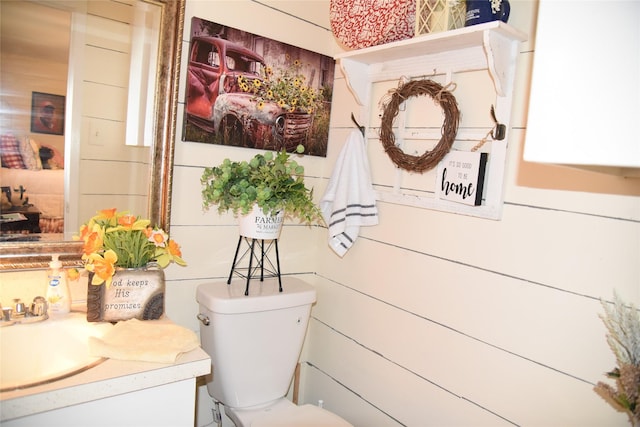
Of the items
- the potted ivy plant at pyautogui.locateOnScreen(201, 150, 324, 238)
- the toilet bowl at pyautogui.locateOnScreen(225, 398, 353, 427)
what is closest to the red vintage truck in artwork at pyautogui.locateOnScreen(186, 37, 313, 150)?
the potted ivy plant at pyautogui.locateOnScreen(201, 150, 324, 238)

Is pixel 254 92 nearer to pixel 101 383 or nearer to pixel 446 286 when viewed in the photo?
pixel 446 286

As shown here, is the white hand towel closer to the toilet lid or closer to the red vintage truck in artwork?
the red vintage truck in artwork

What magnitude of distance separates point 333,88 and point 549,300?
1140 mm

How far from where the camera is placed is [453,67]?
1.38 metres

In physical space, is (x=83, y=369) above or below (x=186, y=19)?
below

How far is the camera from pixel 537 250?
1.19 meters

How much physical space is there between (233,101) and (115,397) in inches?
40.1

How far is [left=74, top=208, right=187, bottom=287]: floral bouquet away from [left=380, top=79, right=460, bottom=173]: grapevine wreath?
0.79 meters

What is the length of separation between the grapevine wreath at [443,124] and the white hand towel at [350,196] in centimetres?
12

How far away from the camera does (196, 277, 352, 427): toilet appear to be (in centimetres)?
152

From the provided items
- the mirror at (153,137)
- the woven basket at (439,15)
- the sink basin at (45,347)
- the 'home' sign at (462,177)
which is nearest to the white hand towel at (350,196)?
the 'home' sign at (462,177)

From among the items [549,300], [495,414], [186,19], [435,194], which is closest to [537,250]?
[549,300]

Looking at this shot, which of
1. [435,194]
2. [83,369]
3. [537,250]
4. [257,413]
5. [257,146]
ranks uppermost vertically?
[257,146]

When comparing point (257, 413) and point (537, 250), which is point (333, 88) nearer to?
point (537, 250)
